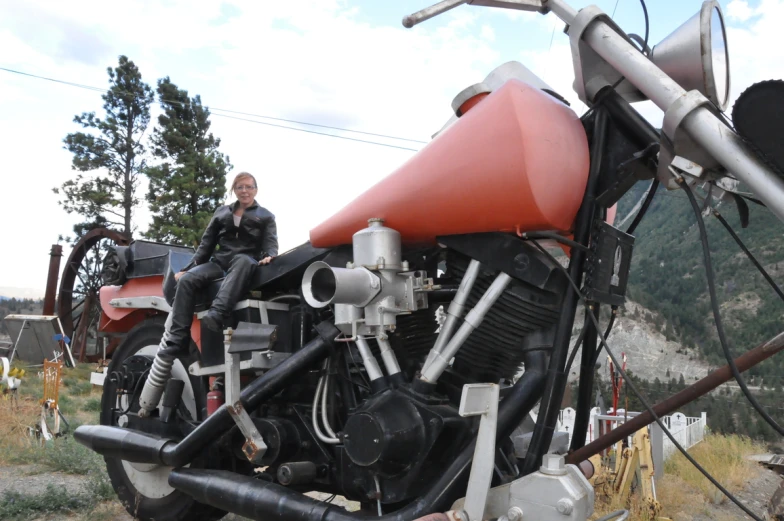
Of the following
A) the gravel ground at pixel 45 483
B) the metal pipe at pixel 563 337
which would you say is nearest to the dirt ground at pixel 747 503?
the gravel ground at pixel 45 483

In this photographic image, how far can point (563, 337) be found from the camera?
2520mm

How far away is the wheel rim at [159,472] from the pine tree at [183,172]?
17410mm

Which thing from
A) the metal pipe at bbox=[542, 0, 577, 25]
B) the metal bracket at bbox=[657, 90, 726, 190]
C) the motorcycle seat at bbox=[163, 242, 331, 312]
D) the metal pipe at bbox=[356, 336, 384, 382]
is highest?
the metal pipe at bbox=[542, 0, 577, 25]

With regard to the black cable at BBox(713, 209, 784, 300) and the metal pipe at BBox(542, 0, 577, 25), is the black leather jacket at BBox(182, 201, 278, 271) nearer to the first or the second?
the metal pipe at BBox(542, 0, 577, 25)

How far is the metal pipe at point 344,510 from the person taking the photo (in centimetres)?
252

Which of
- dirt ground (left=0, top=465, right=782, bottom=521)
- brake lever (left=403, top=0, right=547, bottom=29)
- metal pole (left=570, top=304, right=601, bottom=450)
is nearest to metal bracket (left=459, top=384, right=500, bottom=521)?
metal pole (left=570, top=304, right=601, bottom=450)

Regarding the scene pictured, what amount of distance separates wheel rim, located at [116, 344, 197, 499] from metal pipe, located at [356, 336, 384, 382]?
1.63 meters

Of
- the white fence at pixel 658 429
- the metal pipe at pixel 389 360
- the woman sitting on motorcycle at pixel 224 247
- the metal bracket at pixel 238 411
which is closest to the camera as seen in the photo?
the metal pipe at pixel 389 360

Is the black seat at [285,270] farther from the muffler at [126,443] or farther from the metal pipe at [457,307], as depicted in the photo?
the muffler at [126,443]

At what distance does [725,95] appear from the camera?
240cm

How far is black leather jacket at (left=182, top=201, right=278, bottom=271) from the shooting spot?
409 cm

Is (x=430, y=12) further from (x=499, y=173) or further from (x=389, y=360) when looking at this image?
(x=389, y=360)

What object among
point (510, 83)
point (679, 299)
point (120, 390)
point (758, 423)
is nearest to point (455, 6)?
point (510, 83)

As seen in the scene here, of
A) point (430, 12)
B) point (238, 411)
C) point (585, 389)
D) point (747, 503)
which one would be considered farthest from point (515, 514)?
point (747, 503)
